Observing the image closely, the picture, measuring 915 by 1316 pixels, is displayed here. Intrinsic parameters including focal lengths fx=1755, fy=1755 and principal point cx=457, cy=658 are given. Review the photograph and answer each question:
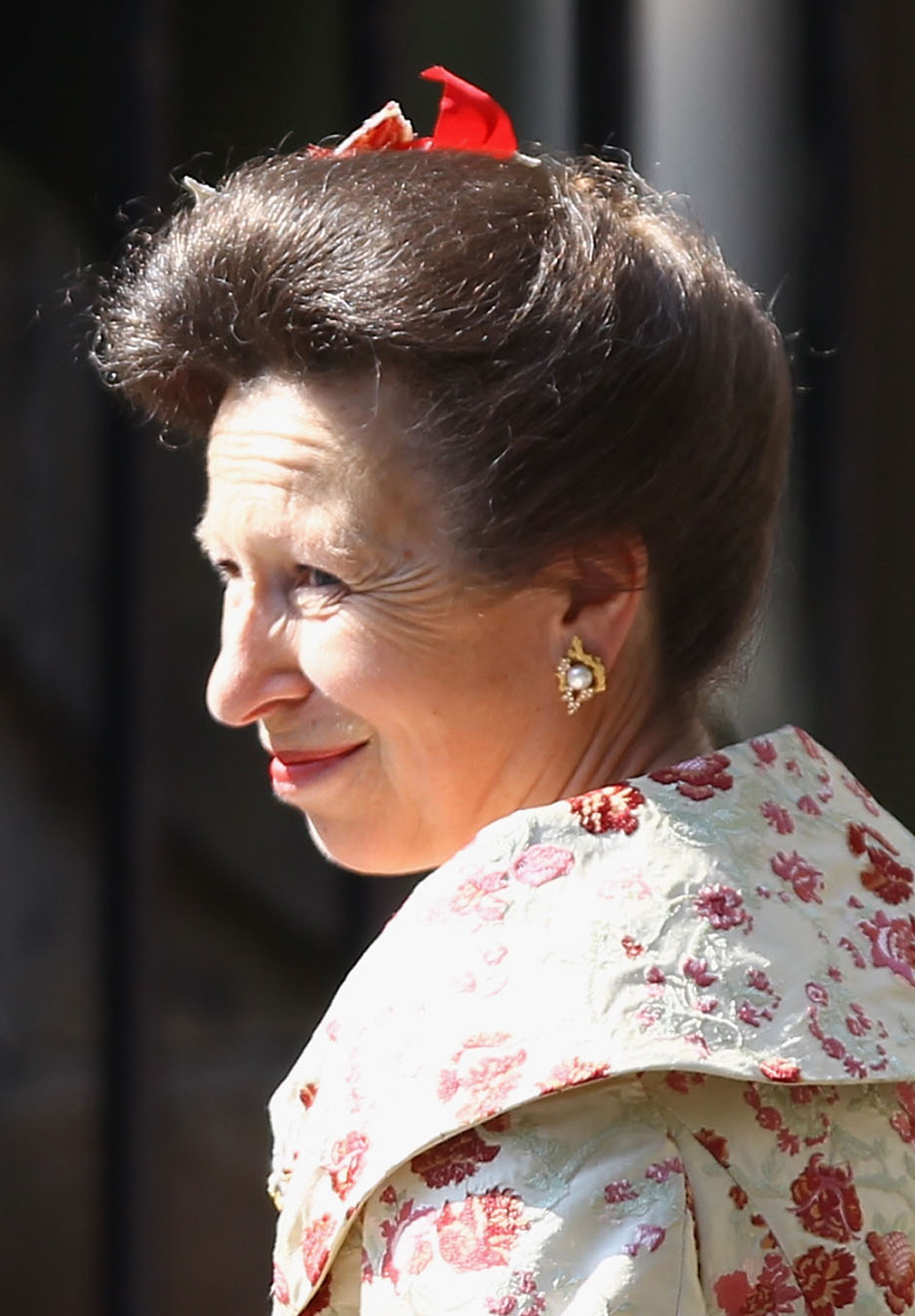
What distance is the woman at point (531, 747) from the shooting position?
1082 millimetres

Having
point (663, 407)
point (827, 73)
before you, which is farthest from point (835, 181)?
point (663, 407)

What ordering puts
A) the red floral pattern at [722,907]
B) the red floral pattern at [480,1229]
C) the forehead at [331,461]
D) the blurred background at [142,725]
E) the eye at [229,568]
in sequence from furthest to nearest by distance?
the blurred background at [142,725]
the eye at [229,568]
the forehead at [331,461]
the red floral pattern at [722,907]
the red floral pattern at [480,1229]

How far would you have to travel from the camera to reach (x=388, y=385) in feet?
4.14

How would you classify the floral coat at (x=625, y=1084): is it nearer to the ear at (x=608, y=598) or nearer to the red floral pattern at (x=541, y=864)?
the red floral pattern at (x=541, y=864)

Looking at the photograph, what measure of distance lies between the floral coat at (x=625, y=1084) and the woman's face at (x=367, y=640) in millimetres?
128

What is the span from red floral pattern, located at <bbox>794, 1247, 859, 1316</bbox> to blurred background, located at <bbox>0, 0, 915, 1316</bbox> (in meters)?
1.70

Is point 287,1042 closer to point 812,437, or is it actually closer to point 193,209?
point 812,437

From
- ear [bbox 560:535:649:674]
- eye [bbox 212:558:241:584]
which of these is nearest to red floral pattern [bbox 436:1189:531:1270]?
ear [bbox 560:535:649:674]

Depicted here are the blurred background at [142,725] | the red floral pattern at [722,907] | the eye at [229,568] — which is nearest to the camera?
the red floral pattern at [722,907]

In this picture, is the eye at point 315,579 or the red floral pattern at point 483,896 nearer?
the red floral pattern at point 483,896

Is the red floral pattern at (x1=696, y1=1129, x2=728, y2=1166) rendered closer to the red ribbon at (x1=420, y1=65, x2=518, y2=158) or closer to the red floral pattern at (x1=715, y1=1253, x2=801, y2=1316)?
the red floral pattern at (x1=715, y1=1253, x2=801, y2=1316)

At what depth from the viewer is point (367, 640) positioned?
4.27 ft

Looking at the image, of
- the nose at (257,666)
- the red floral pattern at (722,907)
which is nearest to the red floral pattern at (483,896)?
the red floral pattern at (722,907)

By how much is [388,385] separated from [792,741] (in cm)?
41
